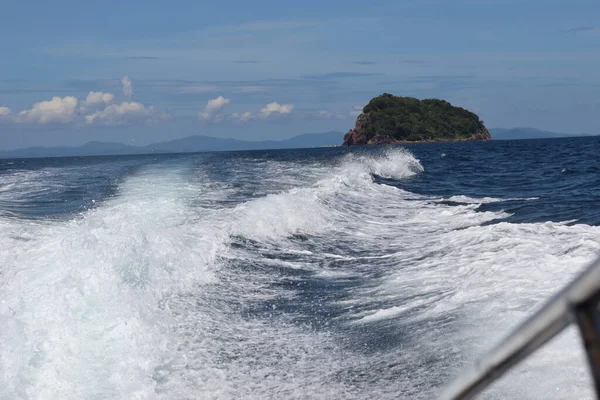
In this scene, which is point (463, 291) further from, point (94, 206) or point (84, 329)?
point (94, 206)

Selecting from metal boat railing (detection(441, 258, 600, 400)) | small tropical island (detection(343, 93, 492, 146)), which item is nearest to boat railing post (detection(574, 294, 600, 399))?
metal boat railing (detection(441, 258, 600, 400))

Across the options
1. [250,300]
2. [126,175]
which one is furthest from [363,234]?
[126,175]

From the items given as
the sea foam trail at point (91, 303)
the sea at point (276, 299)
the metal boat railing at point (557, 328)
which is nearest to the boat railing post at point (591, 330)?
the metal boat railing at point (557, 328)

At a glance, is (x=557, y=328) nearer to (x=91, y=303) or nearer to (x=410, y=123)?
(x=91, y=303)

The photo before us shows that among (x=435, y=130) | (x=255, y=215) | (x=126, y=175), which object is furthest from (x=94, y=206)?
(x=435, y=130)

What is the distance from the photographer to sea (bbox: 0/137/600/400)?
555cm

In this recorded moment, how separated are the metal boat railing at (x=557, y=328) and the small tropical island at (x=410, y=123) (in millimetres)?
123208

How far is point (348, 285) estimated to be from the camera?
9.05 m

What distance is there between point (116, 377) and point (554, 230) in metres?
8.03

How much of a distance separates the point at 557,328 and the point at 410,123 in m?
129

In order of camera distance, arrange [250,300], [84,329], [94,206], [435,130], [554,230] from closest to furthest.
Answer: [84,329]
[250,300]
[554,230]
[94,206]
[435,130]

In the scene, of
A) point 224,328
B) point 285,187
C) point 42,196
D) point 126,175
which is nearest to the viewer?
point 224,328

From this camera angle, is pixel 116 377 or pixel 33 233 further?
pixel 33 233

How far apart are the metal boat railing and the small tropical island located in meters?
123
